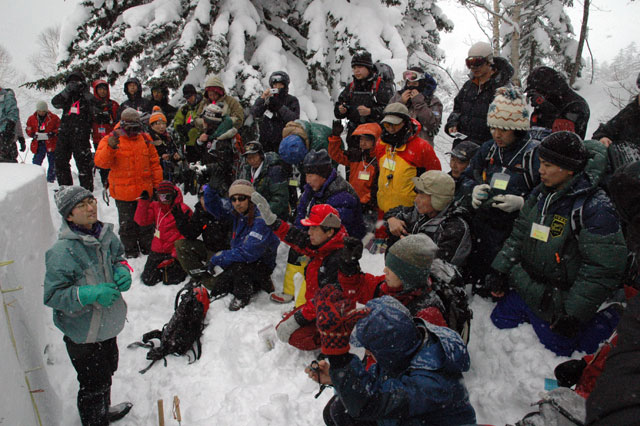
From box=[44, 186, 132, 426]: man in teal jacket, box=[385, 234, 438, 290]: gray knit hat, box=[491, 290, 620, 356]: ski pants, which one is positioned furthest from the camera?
box=[491, 290, 620, 356]: ski pants

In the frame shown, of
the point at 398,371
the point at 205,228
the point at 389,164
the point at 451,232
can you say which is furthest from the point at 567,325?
the point at 205,228

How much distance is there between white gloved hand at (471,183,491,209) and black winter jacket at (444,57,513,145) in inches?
75.8

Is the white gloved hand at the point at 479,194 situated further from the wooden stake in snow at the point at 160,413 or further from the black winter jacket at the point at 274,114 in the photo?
the black winter jacket at the point at 274,114

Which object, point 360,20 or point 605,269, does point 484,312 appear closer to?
point 605,269

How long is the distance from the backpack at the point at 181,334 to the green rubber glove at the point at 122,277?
3.92ft

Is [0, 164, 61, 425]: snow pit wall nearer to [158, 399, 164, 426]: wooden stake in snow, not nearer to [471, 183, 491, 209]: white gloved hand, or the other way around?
[158, 399, 164, 426]: wooden stake in snow

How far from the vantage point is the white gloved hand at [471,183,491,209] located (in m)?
3.64

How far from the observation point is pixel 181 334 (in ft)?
13.7

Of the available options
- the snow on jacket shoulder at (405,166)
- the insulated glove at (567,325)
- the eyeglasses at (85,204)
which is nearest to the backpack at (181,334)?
the eyeglasses at (85,204)

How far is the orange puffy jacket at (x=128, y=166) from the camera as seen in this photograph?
19.0 feet

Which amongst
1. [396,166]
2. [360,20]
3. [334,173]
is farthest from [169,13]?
[396,166]

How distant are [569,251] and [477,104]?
2870 mm

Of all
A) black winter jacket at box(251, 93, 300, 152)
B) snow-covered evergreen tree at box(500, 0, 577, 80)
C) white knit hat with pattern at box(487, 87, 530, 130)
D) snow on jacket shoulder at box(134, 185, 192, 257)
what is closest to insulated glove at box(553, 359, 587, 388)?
white knit hat with pattern at box(487, 87, 530, 130)

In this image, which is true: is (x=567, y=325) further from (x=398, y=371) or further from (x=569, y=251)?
(x=398, y=371)
